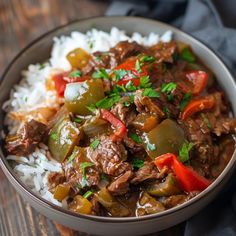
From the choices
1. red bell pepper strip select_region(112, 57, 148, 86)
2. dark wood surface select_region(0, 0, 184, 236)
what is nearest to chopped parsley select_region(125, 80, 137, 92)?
red bell pepper strip select_region(112, 57, 148, 86)

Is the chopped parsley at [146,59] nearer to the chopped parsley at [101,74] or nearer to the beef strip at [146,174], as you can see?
the chopped parsley at [101,74]

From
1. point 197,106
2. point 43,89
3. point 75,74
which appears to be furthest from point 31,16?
point 197,106

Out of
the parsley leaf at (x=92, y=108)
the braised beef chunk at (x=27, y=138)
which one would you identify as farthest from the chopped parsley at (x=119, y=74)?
the braised beef chunk at (x=27, y=138)

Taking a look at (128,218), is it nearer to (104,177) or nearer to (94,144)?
(104,177)

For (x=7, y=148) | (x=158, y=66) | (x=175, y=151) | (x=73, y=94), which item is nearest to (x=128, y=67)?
(x=158, y=66)

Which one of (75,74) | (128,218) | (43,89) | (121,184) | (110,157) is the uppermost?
(75,74)

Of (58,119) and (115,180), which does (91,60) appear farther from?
(115,180)
